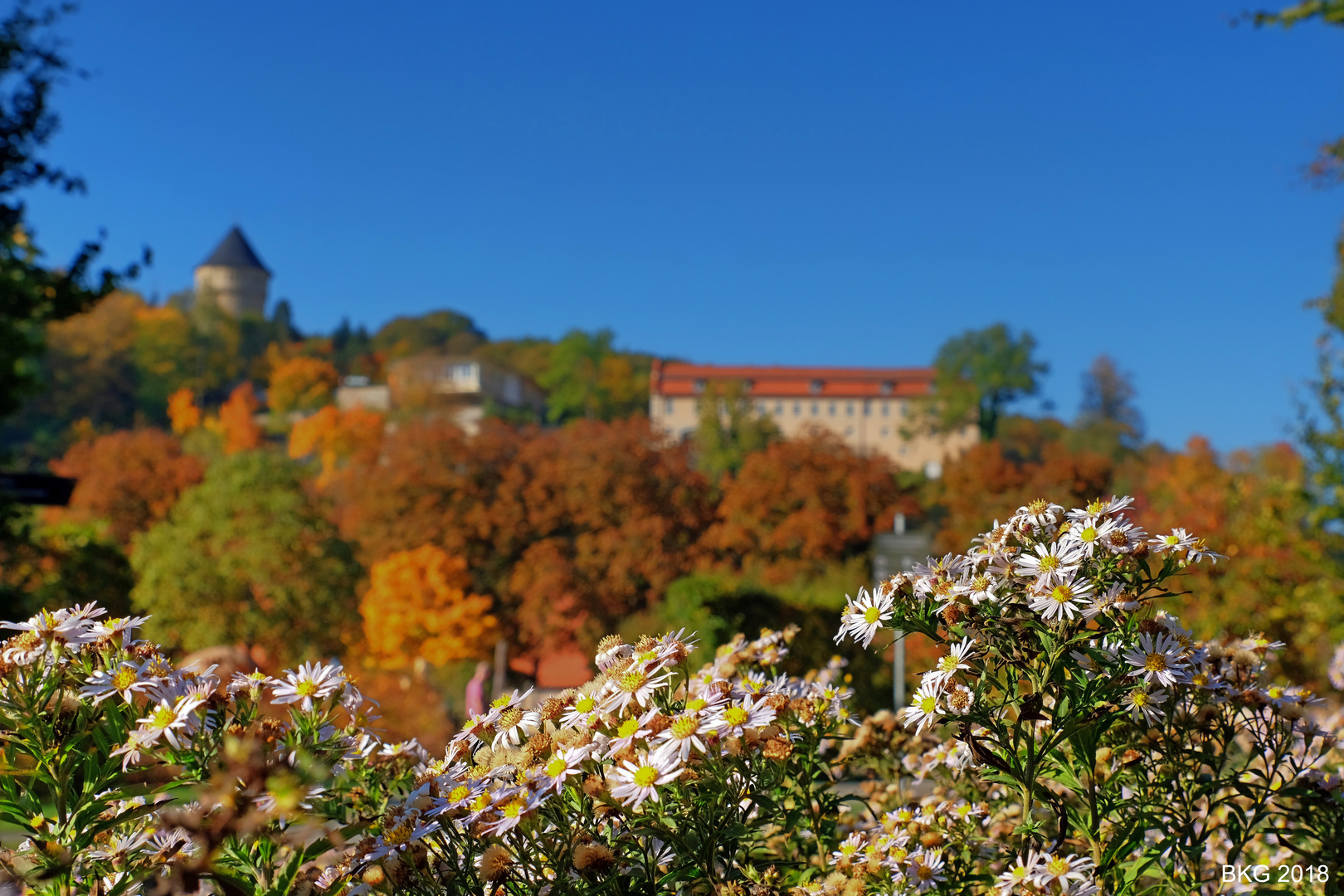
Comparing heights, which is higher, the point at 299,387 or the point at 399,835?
the point at 299,387

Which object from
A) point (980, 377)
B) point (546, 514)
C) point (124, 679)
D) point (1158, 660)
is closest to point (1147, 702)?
point (1158, 660)

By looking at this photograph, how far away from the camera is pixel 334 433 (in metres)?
53.7

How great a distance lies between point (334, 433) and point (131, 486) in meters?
24.0

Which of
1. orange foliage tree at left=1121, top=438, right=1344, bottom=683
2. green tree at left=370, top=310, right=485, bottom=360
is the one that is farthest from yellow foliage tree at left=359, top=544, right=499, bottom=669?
green tree at left=370, top=310, right=485, bottom=360

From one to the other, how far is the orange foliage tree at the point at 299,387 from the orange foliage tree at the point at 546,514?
44.8 metres

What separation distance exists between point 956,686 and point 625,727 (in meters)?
0.54

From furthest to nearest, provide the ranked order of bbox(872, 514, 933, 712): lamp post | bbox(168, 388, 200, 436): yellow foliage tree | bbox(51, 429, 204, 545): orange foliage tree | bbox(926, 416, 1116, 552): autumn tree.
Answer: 1. bbox(168, 388, 200, 436): yellow foliage tree
2. bbox(51, 429, 204, 545): orange foliage tree
3. bbox(926, 416, 1116, 552): autumn tree
4. bbox(872, 514, 933, 712): lamp post

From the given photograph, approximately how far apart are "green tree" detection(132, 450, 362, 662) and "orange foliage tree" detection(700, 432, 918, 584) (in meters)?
8.15

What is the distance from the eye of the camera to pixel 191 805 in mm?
1302

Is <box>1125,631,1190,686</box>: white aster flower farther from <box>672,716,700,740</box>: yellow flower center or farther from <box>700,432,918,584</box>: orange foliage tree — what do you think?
<box>700,432,918,584</box>: orange foliage tree

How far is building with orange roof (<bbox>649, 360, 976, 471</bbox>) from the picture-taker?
61.3m

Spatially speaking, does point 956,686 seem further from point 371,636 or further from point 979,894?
point 371,636

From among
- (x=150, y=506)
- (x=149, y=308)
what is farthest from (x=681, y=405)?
(x=149, y=308)

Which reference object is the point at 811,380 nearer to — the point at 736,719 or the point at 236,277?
the point at 236,277
